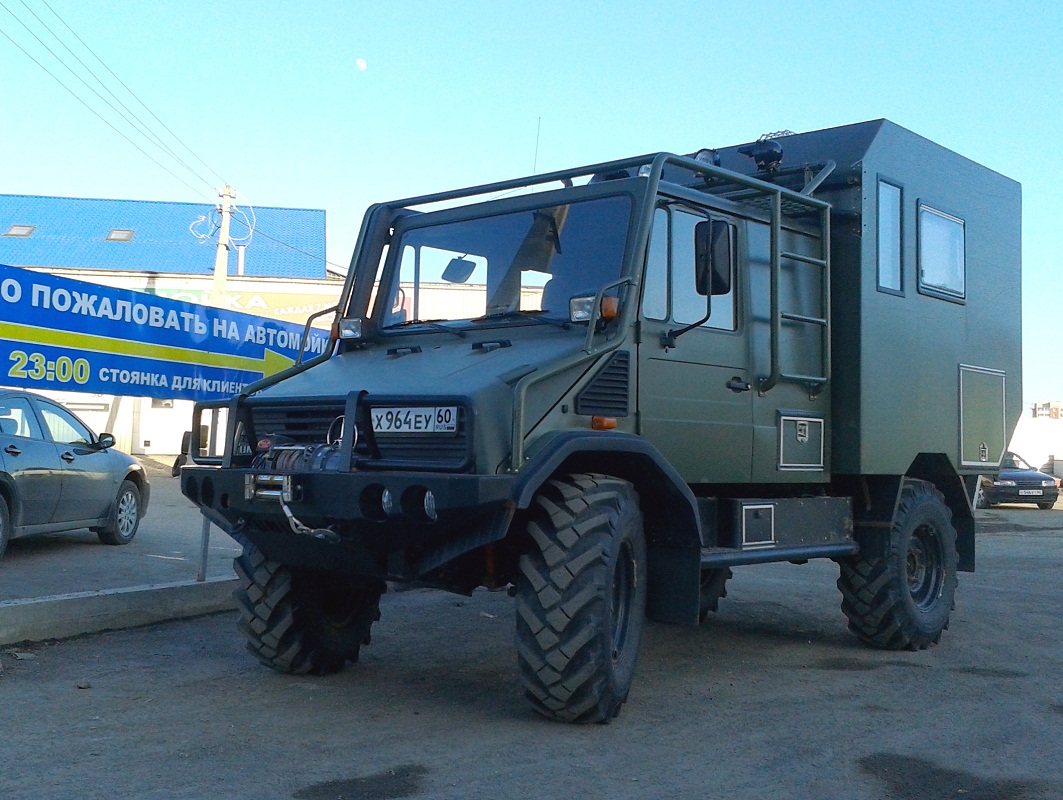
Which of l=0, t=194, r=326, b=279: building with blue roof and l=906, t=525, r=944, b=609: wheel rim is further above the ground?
l=0, t=194, r=326, b=279: building with blue roof

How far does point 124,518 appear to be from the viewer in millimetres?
11961

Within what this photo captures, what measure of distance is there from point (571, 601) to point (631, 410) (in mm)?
1186

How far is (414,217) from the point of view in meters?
6.91

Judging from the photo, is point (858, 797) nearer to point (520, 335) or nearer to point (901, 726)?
point (901, 726)

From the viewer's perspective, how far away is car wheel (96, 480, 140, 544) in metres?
11.7

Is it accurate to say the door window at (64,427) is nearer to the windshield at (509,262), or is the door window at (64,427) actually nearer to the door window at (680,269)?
the windshield at (509,262)

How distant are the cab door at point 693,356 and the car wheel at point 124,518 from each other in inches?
306

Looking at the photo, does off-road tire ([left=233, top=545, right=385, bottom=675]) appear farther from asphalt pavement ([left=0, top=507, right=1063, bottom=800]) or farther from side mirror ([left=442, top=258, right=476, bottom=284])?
side mirror ([left=442, top=258, right=476, bottom=284])

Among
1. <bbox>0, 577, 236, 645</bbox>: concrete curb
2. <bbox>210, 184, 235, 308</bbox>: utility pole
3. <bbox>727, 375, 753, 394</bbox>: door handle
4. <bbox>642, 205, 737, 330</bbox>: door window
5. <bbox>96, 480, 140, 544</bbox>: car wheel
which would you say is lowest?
<bbox>0, 577, 236, 645</bbox>: concrete curb

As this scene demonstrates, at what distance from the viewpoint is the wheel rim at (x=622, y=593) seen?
5.45 m

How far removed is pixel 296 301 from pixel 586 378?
27.7 m

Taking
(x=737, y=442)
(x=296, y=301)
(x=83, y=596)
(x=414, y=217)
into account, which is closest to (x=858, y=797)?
(x=737, y=442)

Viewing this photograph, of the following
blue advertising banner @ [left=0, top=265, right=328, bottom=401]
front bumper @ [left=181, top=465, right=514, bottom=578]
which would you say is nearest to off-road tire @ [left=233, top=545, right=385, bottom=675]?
front bumper @ [left=181, top=465, right=514, bottom=578]

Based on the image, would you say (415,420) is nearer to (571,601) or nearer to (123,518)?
(571,601)
